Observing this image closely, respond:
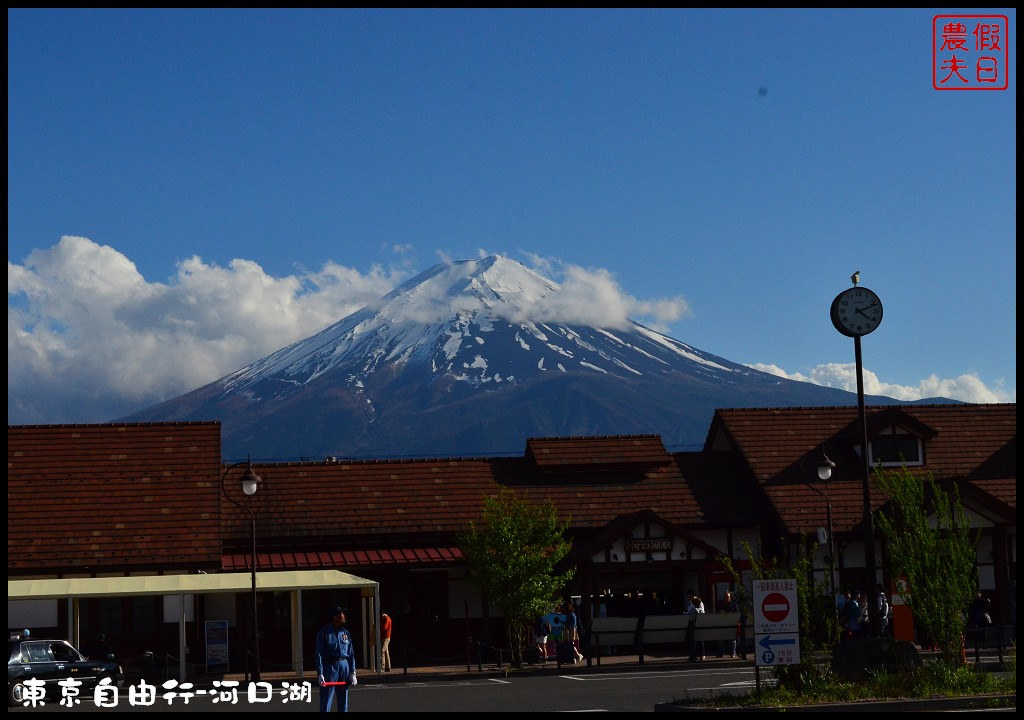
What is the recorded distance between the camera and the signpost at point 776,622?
20.0 metres

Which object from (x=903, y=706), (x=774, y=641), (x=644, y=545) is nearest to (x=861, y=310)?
(x=774, y=641)

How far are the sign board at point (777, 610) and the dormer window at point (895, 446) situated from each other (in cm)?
2205

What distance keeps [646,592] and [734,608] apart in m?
3.11

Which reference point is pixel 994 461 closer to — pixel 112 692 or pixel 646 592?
pixel 646 592

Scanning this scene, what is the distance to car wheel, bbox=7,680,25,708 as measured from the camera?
81.2ft

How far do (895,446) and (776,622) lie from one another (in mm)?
22804

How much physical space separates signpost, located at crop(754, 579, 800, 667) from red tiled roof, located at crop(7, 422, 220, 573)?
60.9 feet

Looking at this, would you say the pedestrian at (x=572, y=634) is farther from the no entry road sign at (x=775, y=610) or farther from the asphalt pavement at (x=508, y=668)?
the no entry road sign at (x=775, y=610)

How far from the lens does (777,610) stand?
20.1 m

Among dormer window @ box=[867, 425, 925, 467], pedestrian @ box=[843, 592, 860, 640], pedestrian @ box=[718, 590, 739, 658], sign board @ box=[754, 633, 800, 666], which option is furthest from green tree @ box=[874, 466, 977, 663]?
dormer window @ box=[867, 425, 925, 467]

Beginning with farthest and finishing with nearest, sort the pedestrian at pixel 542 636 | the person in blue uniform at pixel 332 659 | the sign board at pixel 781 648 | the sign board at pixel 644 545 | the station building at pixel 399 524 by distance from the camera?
the sign board at pixel 644 545 → the station building at pixel 399 524 → the pedestrian at pixel 542 636 → the sign board at pixel 781 648 → the person in blue uniform at pixel 332 659

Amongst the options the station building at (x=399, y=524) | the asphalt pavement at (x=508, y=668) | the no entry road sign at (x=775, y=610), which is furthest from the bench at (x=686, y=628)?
the no entry road sign at (x=775, y=610)

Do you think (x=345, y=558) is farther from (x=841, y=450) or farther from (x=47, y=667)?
(x=841, y=450)

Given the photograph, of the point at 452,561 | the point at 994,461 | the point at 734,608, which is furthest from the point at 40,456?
the point at 994,461
